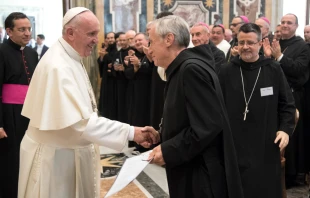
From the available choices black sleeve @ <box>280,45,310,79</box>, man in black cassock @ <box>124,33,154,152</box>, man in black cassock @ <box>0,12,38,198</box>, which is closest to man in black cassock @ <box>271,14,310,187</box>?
black sleeve @ <box>280,45,310,79</box>

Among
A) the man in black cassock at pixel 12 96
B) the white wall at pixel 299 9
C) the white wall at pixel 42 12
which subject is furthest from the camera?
the white wall at pixel 42 12

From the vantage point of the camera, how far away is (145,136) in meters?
2.47

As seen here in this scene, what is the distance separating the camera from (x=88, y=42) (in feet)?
8.14

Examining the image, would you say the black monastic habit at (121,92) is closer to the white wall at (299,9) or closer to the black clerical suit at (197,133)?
the white wall at (299,9)

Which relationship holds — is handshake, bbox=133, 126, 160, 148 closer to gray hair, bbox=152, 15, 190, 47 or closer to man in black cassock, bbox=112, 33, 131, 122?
gray hair, bbox=152, 15, 190, 47

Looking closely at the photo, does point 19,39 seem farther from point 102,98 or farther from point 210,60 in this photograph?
point 102,98

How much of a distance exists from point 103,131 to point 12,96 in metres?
1.85

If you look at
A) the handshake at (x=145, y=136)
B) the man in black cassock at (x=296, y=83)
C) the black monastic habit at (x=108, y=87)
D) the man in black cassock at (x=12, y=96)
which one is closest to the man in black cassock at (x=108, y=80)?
the black monastic habit at (x=108, y=87)

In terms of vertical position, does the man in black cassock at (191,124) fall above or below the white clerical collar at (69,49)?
below

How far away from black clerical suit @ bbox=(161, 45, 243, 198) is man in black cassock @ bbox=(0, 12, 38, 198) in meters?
2.19

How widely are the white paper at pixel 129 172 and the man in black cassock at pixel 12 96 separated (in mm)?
2126

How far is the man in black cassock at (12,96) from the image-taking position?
3795 mm

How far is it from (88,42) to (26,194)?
1.07 metres

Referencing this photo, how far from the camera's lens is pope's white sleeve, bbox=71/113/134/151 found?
7.60 feet
